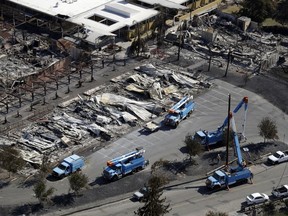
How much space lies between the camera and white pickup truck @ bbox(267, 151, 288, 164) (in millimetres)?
54094

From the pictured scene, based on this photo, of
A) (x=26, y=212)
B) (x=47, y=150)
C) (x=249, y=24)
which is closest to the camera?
(x=26, y=212)

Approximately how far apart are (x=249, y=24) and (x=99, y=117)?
30.5 meters

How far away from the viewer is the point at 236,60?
239 ft

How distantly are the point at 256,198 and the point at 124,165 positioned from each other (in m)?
10.6

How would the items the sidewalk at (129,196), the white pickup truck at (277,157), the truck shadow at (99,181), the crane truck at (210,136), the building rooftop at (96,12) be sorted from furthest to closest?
the building rooftop at (96,12) → the crane truck at (210,136) → the white pickup truck at (277,157) → the truck shadow at (99,181) → the sidewalk at (129,196)

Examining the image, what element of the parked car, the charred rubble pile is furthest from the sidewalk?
the charred rubble pile

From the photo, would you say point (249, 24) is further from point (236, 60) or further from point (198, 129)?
point (198, 129)

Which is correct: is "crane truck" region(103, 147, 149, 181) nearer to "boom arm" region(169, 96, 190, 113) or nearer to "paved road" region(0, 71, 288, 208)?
"paved road" region(0, 71, 288, 208)

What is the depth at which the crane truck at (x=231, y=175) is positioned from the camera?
5034 centimetres

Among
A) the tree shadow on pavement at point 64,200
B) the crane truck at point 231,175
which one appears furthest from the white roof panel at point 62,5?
the tree shadow on pavement at point 64,200

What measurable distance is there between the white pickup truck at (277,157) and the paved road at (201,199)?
1036mm

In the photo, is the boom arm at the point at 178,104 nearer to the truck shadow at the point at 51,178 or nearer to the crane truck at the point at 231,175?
the crane truck at the point at 231,175

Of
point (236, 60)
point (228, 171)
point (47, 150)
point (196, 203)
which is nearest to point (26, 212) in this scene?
point (47, 150)

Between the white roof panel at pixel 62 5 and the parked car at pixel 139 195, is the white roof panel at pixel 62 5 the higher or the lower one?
the higher one
